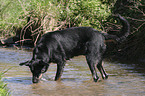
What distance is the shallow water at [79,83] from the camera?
527 cm

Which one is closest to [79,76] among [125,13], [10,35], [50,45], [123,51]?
[50,45]

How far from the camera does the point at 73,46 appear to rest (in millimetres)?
7000

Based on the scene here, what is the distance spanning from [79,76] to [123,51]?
402 centimetres

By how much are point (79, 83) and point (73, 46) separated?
46.4 inches

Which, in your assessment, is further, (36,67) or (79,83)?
(36,67)

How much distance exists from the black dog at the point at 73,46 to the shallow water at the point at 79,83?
38 cm

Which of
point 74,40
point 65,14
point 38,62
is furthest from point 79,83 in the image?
point 65,14

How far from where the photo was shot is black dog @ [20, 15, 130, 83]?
665 cm

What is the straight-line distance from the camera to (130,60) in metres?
9.96

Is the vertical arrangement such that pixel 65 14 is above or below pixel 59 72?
above

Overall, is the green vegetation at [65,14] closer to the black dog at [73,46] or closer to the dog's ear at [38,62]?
the black dog at [73,46]

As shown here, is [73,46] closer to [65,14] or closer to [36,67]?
[36,67]

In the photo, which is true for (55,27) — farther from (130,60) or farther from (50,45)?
(50,45)

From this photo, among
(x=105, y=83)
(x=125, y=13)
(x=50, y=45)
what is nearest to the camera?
(x=105, y=83)
